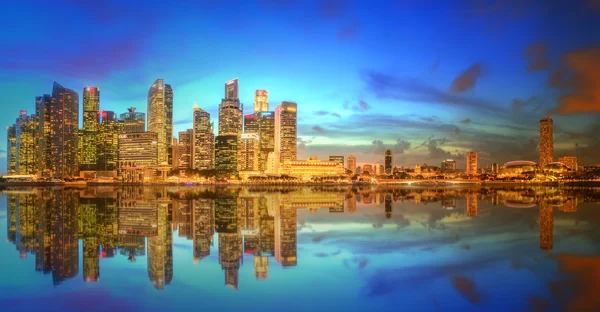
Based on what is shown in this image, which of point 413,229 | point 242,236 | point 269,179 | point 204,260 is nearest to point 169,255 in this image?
point 204,260

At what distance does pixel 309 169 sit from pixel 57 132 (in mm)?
110188

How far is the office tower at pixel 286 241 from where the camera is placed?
14756 mm

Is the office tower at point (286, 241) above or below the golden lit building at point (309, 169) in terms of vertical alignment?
below

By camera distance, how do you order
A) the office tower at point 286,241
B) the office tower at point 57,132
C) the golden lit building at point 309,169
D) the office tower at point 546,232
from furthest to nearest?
1. the golden lit building at point 309,169
2. the office tower at point 57,132
3. the office tower at point 546,232
4. the office tower at point 286,241

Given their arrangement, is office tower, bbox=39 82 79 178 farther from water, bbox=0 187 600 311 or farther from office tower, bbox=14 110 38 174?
water, bbox=0 187 600 311

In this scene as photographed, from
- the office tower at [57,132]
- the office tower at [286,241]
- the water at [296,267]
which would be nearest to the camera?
the water at [296,267]

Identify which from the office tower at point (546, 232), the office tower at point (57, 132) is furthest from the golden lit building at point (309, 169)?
the office tower at point (546, 232)

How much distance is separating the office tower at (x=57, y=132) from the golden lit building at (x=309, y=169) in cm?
9351

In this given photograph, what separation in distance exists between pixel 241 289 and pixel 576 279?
9389mm

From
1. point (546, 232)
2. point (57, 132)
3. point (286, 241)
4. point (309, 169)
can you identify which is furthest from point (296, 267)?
point (57, 132)

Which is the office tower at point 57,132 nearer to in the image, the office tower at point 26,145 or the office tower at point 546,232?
the office tower at point 26,145

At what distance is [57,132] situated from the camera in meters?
183

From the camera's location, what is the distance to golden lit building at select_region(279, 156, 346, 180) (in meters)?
189

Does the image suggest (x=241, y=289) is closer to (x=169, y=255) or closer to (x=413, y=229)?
Answer: (x=169, y=255)
